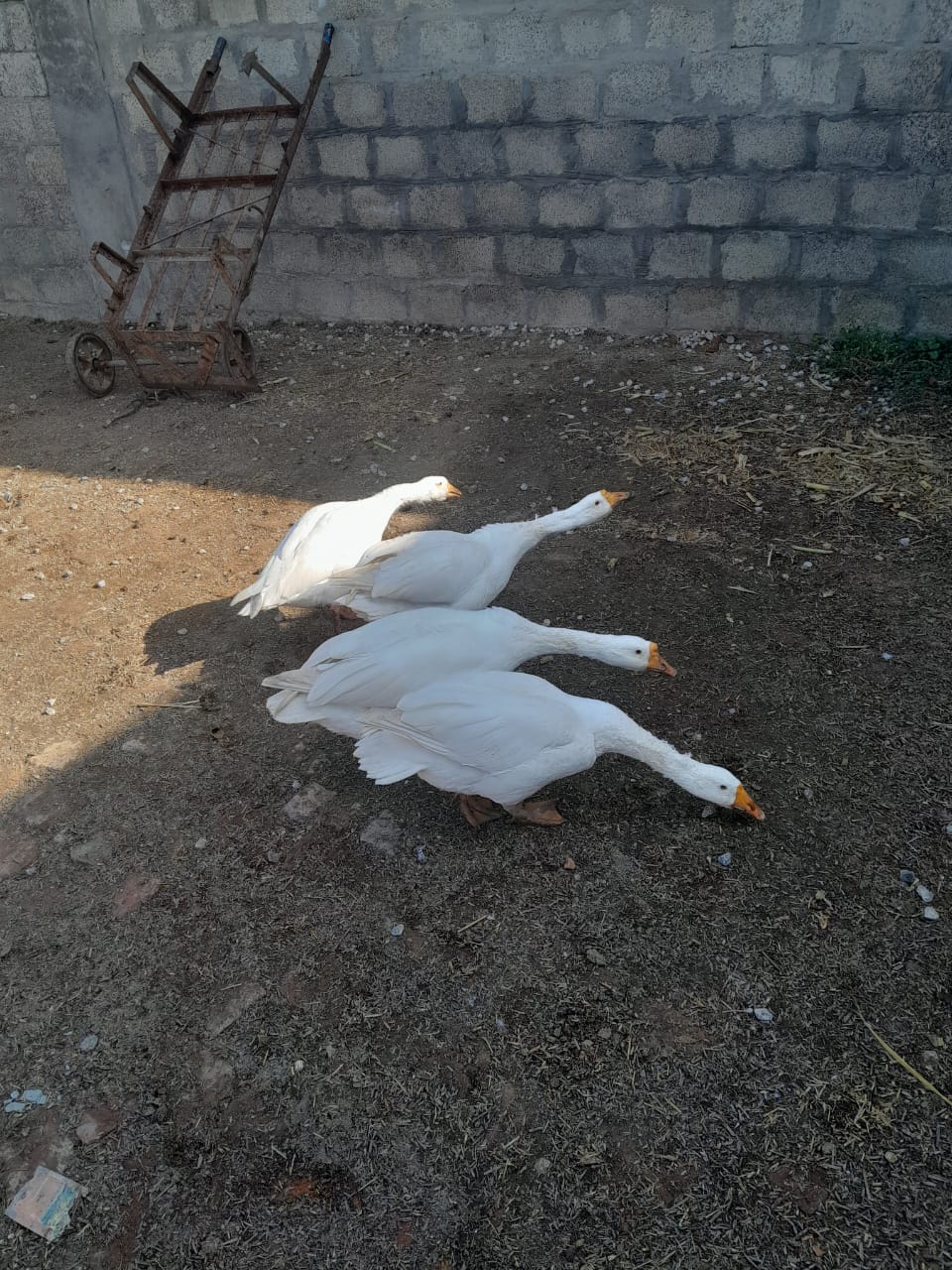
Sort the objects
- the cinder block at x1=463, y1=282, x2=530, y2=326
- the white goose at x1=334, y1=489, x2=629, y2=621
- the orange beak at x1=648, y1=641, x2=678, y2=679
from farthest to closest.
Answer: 1. the cinder block at x1=463, y1=282, x2=530, y2=326
2. the white goose at x1=334, y1=489, x2=629, y2=621
3. the orange beak at x1=648, y1=641, x2=678, y2=679

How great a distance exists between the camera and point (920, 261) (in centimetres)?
540

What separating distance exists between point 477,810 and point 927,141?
193 inches

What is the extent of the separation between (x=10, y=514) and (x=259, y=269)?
10.9ft

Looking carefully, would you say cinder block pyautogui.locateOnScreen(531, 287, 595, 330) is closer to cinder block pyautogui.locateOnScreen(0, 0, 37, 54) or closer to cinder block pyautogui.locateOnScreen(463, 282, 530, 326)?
cinder block pyautogui.locateOnScreen(463, 282, 530, 326)

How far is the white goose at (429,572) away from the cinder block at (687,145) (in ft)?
11.5

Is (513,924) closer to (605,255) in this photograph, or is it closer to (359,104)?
(605,255)

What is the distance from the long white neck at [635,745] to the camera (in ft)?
9.25

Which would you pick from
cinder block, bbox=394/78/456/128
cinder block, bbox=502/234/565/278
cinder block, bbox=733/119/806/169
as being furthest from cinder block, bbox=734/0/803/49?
cinder block, bbox=394/78/456/128

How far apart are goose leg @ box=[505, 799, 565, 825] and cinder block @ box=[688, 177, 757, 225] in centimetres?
459

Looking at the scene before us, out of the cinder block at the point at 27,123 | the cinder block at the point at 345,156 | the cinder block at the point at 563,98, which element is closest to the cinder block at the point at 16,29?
the cinder block at the point at 27,123

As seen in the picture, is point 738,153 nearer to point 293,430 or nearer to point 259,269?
point 293,430

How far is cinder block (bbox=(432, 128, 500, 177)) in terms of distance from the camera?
A: 5.98 meters

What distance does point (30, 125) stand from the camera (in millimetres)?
7102

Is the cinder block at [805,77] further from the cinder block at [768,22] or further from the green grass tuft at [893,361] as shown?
the green grass tuft at [893,361]
